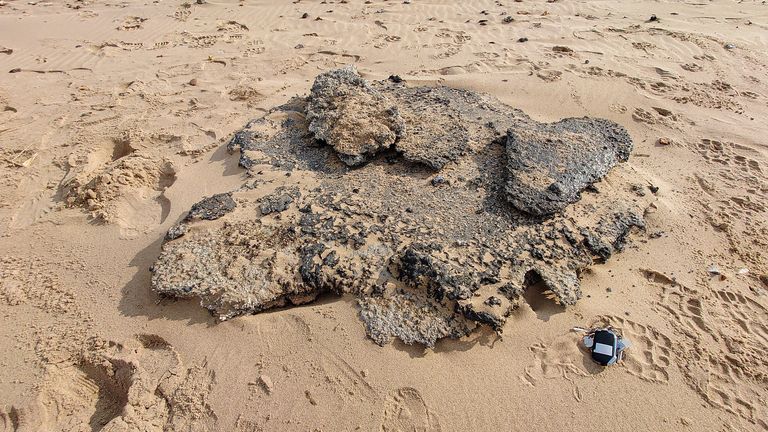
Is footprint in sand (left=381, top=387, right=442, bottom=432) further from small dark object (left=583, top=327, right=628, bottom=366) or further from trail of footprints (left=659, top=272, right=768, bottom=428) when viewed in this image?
trail of footprints (left=659, top=272, right=768, bottom=428)

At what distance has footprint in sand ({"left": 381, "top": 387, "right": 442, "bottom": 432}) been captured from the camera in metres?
1.89

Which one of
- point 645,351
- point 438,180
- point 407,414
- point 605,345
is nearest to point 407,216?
point 438,180

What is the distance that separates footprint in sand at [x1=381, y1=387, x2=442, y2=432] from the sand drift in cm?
26

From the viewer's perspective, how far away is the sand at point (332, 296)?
1.99m

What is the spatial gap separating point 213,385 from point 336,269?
0.83 m

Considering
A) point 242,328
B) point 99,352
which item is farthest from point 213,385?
point 99,352

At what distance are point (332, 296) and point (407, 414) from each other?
73 cm

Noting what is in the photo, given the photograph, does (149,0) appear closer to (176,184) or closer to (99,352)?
(176,184)

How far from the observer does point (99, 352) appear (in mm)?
2191

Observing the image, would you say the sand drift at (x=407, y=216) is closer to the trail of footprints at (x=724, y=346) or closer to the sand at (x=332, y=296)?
the sand at (x=332, y=296)

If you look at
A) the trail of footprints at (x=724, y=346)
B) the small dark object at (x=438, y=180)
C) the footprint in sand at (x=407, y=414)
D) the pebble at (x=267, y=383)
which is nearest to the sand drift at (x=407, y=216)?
the small dark object at (x=438, y=180)

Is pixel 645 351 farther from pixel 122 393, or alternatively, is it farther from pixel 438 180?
pixel 122 393

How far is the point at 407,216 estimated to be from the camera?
2559 millimetres

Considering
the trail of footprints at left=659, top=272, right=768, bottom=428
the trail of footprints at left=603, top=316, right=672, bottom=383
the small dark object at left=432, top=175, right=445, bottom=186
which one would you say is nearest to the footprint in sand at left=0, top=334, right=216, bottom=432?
the small dark object at left=432, top=175, right=445, bottom=186
